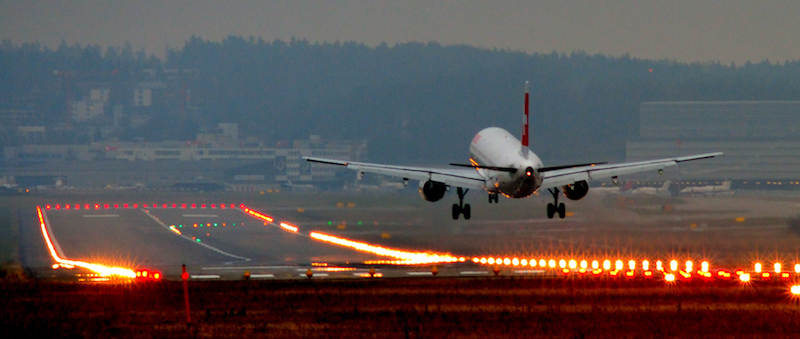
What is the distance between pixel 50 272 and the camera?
55562 mm

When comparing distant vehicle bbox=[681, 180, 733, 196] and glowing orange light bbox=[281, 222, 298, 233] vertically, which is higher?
distant vehicle bbox=[681, 180, 733, 196]

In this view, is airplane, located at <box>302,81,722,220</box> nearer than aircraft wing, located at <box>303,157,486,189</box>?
Yes

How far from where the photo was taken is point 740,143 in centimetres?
18825

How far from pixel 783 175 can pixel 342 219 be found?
110747mm

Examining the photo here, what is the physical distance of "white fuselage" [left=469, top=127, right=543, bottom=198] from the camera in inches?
1970

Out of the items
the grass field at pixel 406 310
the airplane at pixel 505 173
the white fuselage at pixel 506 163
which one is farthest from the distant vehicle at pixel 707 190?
the grass field at pixel 406 310

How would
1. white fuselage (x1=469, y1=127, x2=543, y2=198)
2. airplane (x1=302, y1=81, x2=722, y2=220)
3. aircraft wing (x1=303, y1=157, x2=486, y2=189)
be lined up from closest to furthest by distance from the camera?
1. white fuselage (x1=469, y1=127, x2=543, y2=198)
2. airplane (x1=302, y1=81, x2=722, y2=220)
3. aircraft wing (x1=303, y1=157, x2=486, y2=189)

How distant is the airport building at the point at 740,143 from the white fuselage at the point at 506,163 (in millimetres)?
121058

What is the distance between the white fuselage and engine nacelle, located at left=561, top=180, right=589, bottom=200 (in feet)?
10.6

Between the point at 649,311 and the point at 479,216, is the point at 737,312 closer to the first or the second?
the point at 649,311

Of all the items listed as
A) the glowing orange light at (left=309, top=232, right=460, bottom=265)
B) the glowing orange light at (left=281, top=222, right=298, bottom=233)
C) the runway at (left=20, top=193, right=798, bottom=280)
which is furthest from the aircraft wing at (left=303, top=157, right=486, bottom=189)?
the glowing orange light at (left=281, top=222, right=298, bottom=233)

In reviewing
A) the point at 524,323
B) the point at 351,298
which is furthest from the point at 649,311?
the point at 351,298

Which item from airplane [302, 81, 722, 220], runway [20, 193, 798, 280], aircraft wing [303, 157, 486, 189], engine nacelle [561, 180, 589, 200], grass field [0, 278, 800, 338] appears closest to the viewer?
grass field [0, 278, 800, 338]

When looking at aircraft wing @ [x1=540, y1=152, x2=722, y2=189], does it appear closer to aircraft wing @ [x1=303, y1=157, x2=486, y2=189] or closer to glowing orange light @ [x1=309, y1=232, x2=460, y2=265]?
aircraft wing @ [x1=303, y1=157, x2=486, y2=189]
